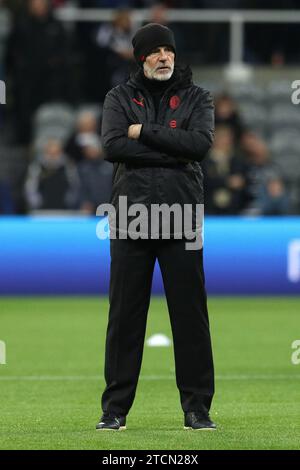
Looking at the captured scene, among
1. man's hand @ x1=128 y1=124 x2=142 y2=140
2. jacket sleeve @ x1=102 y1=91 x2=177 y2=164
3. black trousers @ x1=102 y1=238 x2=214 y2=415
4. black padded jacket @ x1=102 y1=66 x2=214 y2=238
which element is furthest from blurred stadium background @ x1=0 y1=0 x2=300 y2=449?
man's hand @ x1=128 y1=124 x2=142 y2=140

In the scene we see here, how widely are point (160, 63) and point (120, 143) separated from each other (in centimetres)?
53

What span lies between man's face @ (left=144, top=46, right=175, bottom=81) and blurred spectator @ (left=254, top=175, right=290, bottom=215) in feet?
37.7

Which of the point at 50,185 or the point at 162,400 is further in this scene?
the point at 50,185

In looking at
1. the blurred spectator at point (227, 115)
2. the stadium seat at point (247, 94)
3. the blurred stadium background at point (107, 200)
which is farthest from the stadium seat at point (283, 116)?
the blurred spectator at point (227, 115)

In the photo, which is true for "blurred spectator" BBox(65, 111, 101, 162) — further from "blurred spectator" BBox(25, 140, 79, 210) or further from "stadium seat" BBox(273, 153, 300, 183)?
"stadium seat" BBox(273, 153, 300, 183)

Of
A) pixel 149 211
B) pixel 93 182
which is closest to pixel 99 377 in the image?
pixel 149 211

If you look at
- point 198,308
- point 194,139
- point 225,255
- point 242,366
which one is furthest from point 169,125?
point 225,255

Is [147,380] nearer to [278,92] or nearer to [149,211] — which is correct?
[149,211]

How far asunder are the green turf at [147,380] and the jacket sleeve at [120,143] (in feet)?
5.37

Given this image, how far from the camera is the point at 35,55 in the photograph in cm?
2230

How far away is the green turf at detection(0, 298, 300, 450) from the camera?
898 centimetres
